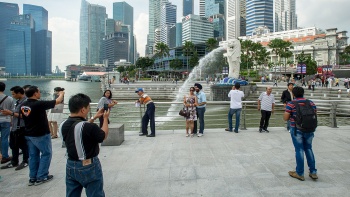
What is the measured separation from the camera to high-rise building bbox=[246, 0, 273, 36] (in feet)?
536

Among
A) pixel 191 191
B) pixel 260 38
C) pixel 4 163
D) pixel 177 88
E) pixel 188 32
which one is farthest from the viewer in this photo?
pixel 188 32

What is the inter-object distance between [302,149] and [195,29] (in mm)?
163876

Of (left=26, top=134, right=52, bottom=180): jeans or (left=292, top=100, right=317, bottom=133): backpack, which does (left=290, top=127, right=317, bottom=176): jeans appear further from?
(left=26, top=134, right=52, bottom=180): jeans

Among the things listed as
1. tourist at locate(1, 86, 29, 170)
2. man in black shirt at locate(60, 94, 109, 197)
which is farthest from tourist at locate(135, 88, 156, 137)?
man in black shirt at locate(60, 94, 109, 197)

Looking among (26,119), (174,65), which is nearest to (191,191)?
(26,119)

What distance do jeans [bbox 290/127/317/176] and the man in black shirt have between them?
363 centimetres

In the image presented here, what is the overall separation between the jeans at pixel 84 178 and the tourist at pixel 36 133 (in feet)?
6.50

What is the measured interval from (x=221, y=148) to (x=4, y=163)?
5.46m

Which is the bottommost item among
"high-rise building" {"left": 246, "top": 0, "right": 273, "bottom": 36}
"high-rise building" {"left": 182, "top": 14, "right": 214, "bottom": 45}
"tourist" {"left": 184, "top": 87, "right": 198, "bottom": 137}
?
"tourist" {"left": 184, "top": 87, "right": 198, "bottom": 137}

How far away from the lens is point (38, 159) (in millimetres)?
4625

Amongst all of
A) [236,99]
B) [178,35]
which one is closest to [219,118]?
[236,99]

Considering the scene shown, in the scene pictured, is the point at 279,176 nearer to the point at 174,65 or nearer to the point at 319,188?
the point at 319,188

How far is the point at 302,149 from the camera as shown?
4.61 meters

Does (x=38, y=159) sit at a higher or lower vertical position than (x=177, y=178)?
higher
